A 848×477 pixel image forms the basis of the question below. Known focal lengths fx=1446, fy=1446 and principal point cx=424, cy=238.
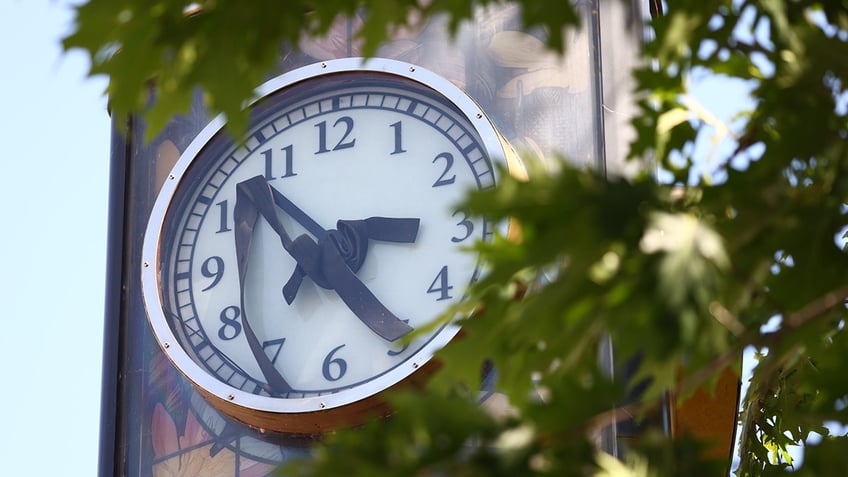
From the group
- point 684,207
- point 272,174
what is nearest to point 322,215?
point 272,174

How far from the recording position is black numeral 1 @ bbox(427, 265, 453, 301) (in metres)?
3.06

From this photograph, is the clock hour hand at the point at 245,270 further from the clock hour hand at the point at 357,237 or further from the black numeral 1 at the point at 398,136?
the black numeral 1 at the point at 398,136

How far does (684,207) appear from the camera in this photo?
162cm

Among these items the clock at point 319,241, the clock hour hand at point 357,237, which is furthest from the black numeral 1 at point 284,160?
the clock hour hand at point 357,237

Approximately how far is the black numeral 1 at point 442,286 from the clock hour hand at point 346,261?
95mm

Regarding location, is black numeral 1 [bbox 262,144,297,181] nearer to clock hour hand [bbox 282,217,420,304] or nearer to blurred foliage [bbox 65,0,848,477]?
clock hour hand [bbox 282,217,420,304]

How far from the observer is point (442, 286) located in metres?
3.07

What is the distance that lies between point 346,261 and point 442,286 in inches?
9.0

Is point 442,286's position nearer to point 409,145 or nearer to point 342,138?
point 409,145

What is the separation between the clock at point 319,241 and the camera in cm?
306

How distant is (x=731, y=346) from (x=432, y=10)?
49 centimetres

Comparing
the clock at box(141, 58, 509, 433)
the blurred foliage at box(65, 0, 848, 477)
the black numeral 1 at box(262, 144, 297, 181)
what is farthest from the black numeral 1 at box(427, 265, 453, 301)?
the blurred foliage at box(65, 0, 848, 477)

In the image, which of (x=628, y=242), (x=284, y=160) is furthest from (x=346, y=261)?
(x=628, y=242)

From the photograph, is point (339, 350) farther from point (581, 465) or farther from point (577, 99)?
point (581, 465)
